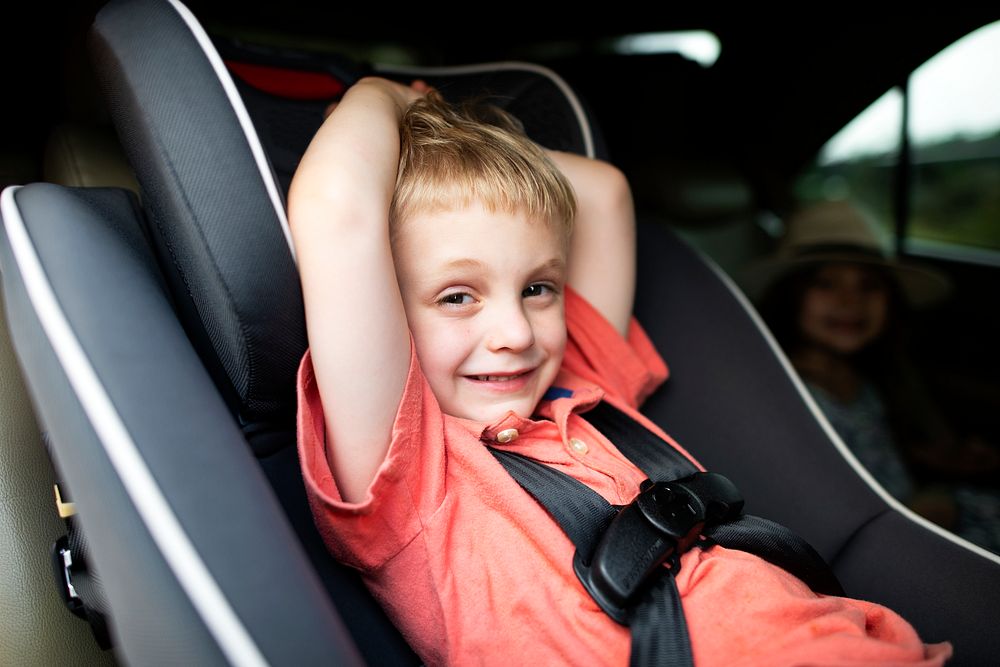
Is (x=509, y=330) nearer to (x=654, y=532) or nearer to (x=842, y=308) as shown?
(x=654, y=532)

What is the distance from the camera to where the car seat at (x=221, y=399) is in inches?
19.6

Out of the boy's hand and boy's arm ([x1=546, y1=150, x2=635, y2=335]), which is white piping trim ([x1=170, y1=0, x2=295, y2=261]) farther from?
boy's arm ([x1=546, y1=150, x2=635, y2=335])

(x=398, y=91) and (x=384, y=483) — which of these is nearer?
(x=384, y=483)

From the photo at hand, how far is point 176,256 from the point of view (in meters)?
0.72

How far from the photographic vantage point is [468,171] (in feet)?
2.66

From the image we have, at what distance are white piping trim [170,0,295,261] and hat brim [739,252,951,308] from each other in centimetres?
156

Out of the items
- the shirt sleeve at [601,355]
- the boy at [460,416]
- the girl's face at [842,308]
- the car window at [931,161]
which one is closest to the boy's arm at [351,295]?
the boy at [460,416]

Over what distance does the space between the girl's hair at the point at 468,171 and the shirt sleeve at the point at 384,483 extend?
0.18 metres

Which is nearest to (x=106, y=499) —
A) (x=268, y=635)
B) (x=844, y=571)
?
(x=268, y=635)

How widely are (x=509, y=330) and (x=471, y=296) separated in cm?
6

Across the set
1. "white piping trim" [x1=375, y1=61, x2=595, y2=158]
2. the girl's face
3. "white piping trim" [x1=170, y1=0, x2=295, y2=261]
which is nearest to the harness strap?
"white piping trim" [x1=170, y1=0, x2=295, y2=261]

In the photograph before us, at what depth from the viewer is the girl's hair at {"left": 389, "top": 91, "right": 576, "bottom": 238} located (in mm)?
797

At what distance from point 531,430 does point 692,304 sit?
1.46ft

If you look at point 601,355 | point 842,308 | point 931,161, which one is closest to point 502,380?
point 601,355
